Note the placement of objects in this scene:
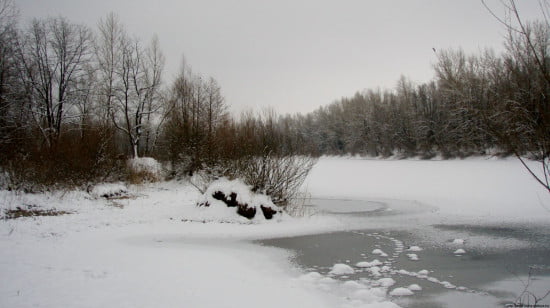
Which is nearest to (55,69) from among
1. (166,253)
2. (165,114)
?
(165,114)

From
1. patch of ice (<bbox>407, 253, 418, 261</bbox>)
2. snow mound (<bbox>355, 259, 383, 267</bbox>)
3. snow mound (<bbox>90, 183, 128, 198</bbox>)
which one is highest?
snow mound (<bbox>90, 183, 128, 198</bbox>)

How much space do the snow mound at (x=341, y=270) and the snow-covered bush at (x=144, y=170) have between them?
58.2 feet

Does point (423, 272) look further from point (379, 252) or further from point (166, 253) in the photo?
point (166, 253)

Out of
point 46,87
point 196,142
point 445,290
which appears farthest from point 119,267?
point 46,87

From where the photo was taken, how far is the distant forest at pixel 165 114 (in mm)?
2533

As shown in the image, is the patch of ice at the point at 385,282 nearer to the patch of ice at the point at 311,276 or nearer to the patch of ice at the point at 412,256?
the patch of ice at the point at 311,276

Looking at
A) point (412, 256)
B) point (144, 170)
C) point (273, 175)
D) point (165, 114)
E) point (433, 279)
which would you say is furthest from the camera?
point (165, 114)

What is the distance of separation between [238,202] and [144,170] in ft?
43.1

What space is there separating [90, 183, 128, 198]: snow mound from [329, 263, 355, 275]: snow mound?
546 inches

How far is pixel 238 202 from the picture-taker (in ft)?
41.7

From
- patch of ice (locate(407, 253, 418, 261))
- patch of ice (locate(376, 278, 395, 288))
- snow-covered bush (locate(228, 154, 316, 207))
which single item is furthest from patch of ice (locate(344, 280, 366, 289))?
snow-covered bush (locate(228, 154, 316, 207))

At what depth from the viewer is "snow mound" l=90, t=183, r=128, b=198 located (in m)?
16.9

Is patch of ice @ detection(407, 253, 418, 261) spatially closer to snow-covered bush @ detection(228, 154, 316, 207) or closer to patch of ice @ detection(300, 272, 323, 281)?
patch of ice @ detection(300, 272, 323, 281)

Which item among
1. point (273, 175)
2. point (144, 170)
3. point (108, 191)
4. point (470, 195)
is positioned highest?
point (144, 170)
